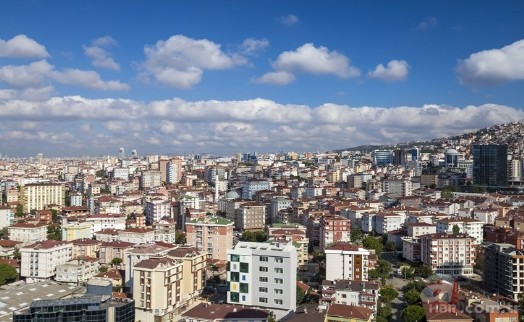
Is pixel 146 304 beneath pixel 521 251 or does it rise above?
beneath

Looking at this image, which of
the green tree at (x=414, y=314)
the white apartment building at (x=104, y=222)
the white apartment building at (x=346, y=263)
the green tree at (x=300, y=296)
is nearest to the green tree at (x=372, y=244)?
the white apartment building at (x=346, y=263)

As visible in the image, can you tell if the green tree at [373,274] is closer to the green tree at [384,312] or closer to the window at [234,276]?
the green tree at [384,312]

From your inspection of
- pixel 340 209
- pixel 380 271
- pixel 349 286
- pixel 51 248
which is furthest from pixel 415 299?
pixel 340 209

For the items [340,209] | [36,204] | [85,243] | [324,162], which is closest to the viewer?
[85,243]

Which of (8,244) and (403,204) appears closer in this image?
(8,244)

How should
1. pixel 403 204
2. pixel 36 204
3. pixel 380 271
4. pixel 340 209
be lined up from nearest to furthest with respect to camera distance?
pixel 380 271 → pixel 340 209 → pixel 403 204 → pixel 36 204

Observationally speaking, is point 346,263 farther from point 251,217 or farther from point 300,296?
point 251,217

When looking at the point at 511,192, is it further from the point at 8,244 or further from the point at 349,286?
the point at 8,244
